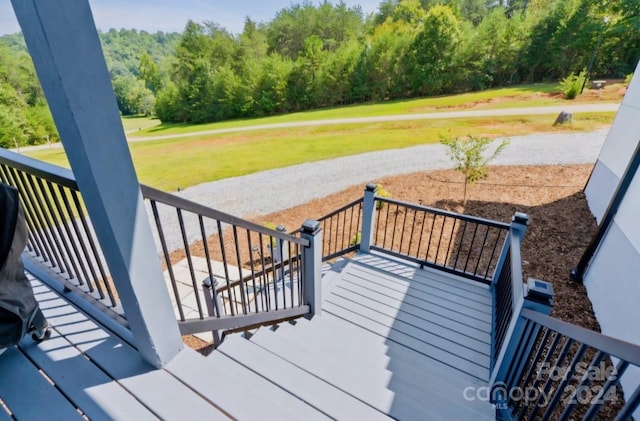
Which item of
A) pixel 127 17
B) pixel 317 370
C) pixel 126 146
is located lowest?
pixel 317 370

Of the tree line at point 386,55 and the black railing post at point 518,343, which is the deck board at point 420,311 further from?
the tree line at point 386,55

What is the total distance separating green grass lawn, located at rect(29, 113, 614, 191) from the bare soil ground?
3112mm

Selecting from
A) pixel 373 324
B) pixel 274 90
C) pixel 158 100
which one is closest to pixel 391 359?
pixel 373 324

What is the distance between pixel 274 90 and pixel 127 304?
28601mm

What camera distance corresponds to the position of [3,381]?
4.69 feet

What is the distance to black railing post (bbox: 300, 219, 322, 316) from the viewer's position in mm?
2420

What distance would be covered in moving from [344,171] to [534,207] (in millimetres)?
5364

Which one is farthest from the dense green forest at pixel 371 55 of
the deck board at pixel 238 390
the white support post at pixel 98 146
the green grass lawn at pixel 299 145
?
the deck board at pixel 238 390

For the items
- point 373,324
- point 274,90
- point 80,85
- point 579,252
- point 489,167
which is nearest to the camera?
point 80,85

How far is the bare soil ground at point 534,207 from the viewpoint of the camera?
383 centimetres

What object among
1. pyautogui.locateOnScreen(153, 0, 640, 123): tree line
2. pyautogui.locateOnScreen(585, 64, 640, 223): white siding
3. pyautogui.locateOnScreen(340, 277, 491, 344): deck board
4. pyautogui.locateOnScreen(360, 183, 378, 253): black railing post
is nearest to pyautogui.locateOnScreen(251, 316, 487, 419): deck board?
pyautogui.locateOnScreen(340, 277, 491, 344): deck board

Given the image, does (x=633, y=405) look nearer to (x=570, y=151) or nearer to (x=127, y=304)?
(x=127, y=304)

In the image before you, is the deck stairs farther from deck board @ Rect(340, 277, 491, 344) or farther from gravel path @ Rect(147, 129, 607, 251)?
gravel path @ Rect(147, 129, 607, 251)

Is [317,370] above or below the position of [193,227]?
above
